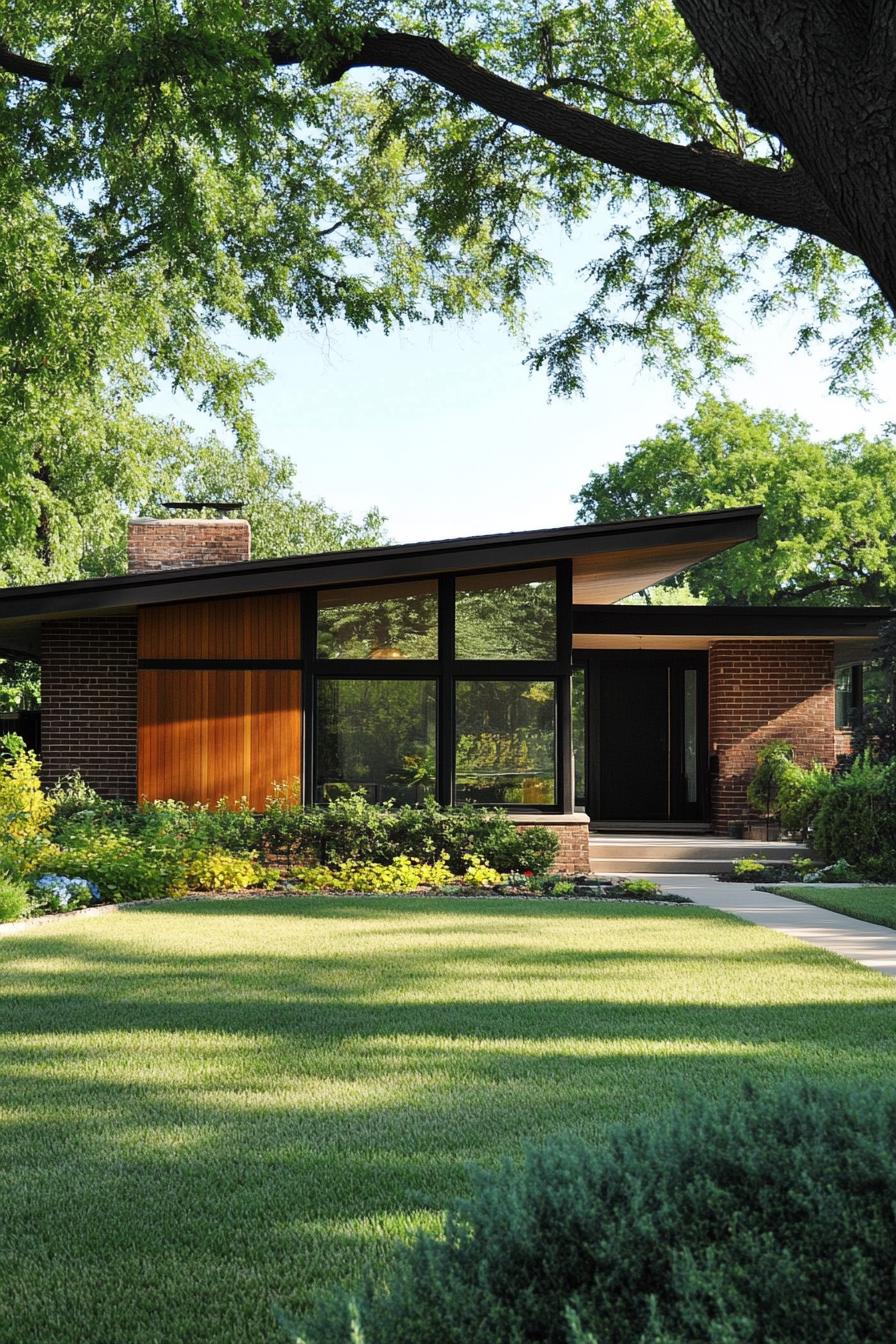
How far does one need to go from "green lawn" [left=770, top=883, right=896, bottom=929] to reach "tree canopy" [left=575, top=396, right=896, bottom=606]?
25862mm

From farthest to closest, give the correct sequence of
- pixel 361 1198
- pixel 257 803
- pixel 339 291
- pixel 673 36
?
pixel 339 291, pixel 257 803, pixel 673 36, pixel 361 1198

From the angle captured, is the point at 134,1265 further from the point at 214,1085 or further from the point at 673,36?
the point at 673,36

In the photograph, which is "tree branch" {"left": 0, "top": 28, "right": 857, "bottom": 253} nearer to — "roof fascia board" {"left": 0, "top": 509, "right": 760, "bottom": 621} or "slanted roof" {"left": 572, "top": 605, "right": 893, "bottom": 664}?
"roof fascia board" {"left": 0, "top": 509, "right": 760, "bottom": 621}

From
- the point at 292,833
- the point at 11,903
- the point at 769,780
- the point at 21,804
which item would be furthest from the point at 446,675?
the point at 11,903

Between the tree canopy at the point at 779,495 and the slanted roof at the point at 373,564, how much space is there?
23643mm

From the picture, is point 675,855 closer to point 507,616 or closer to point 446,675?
point 507,616

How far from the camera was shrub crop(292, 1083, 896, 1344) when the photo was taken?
212 cm

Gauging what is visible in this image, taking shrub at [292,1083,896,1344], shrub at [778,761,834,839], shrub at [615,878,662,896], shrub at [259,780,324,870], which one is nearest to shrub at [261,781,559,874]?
shrub at [259,780,324,870]

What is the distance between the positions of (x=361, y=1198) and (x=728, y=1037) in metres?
2.61

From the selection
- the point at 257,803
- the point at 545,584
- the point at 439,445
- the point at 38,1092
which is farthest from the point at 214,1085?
the point at 439,445

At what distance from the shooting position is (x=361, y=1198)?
386 centimetres

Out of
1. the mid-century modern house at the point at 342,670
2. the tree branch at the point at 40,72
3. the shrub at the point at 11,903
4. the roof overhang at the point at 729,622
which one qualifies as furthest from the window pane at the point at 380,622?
the tree branch at the point at 40,72

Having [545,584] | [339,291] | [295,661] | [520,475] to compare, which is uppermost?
[520,475]

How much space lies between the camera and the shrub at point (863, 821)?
44.4 ft
